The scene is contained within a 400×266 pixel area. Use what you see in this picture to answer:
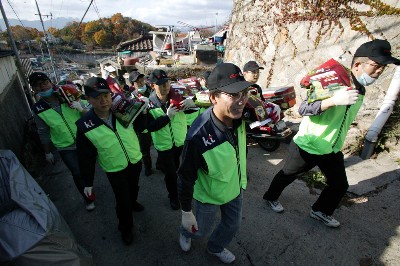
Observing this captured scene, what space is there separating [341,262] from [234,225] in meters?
1.34

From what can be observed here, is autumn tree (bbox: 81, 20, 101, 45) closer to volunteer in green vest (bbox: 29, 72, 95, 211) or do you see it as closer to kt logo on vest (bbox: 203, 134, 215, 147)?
volunteer in green vest (bbox: 29, 72, 95, 211)

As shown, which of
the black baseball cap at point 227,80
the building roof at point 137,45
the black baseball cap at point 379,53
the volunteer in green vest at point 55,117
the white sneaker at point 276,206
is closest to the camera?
the black baseball cap at point 227,80

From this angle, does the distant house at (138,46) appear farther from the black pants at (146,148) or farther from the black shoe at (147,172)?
the black shoe at (147,172)

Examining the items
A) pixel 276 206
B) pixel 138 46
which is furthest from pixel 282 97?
pixel 138 46

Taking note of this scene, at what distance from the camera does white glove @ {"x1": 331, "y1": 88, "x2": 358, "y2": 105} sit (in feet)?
7.34

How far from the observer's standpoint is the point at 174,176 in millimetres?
3518

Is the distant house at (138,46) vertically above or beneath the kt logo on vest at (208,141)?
beneath

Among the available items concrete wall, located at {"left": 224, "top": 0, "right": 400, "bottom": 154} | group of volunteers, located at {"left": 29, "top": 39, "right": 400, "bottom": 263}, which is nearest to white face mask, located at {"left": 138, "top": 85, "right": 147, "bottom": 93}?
group of volunteers, located at {"left": 29, "top": 39, "right": 400, "bottom": 263}

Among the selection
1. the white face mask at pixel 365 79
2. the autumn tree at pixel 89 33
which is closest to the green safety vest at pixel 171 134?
the white face mask at pixel 365 79

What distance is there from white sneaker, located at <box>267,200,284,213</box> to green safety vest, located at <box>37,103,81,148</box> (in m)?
3.11

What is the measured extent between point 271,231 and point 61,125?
132 inches

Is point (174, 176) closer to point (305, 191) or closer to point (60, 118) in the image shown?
point (60, 118)

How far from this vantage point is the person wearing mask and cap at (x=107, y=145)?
2578 mm

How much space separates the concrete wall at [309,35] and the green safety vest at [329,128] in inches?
109
